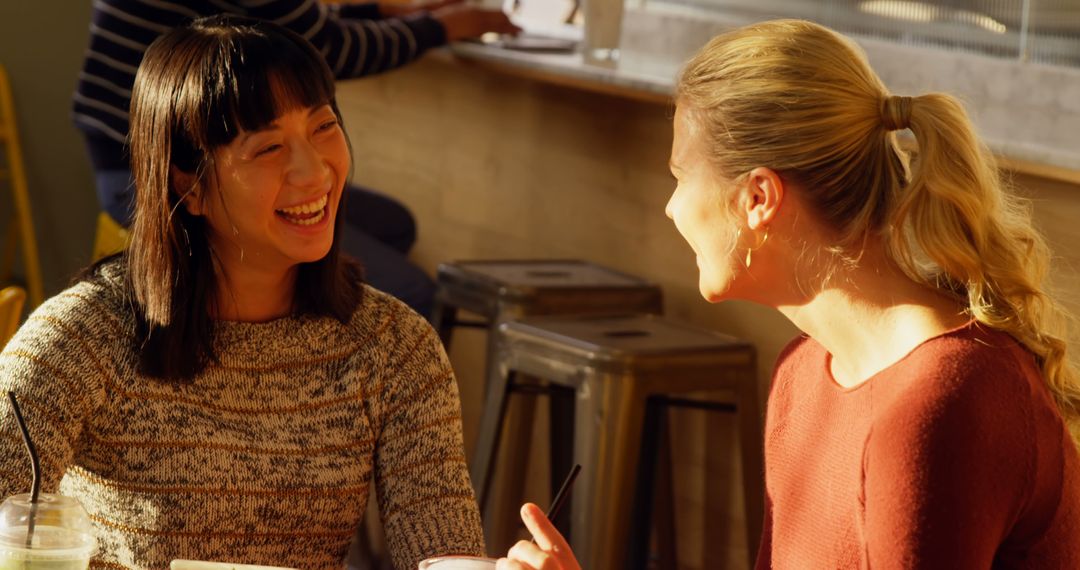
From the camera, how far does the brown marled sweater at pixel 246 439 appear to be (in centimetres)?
145

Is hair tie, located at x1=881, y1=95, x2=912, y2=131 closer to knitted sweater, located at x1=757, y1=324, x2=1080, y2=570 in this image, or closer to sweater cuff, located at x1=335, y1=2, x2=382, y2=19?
knitted sweater, located at x1=757, y1=324, x2=1080, y2=570

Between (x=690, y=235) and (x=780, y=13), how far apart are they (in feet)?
5.34

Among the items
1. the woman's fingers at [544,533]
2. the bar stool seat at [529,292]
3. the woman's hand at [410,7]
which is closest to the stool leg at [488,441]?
the bar stool seat at [529,292]

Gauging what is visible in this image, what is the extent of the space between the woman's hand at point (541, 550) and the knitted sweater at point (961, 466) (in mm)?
→ 253

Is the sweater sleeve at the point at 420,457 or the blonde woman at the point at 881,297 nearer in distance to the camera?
the blonde woman at the point at 881,297

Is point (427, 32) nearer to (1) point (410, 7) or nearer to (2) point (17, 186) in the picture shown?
(1) point (410, 7)

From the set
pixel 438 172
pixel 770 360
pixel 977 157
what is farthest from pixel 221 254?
pixel 438 172

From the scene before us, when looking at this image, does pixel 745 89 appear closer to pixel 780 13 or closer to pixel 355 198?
pixel 780 13

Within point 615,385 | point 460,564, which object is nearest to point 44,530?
point 460,564

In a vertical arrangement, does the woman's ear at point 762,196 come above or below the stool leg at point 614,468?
above

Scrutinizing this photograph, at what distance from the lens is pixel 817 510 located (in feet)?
4.25

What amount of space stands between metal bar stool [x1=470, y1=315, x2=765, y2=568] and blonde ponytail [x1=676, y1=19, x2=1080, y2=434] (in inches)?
38.0

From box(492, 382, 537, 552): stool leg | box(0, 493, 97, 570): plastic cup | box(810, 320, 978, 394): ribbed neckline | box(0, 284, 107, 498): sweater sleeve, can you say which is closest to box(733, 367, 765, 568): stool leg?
box(492, 382, 537, 552): stool leg

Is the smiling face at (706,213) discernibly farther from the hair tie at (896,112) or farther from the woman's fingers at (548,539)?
the woman's fingers at (548,539)
